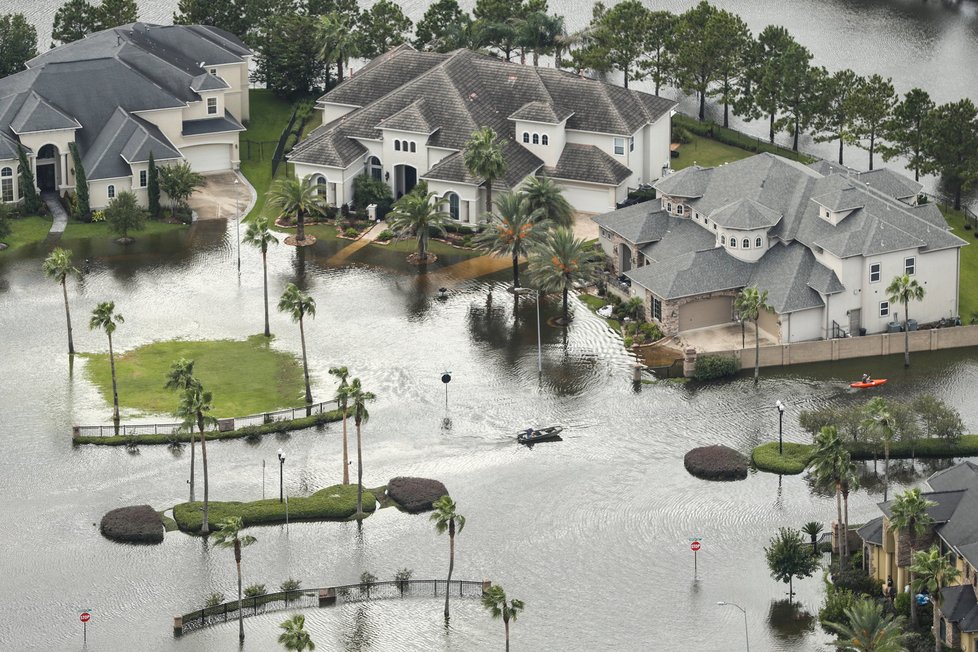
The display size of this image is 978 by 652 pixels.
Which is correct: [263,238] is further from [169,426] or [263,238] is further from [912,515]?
[912,515]

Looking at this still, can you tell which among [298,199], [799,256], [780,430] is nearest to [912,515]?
[780,430]

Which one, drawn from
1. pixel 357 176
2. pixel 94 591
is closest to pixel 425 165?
pixel 357 176

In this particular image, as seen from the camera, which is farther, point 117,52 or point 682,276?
point 117,52

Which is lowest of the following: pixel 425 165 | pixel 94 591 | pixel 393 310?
pixel 94 591

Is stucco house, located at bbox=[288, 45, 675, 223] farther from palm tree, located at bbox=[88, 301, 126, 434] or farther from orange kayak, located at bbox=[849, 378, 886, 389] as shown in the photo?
palm tree, located at bbox=[88, 301, 126, 434]

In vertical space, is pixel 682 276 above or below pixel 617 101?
below

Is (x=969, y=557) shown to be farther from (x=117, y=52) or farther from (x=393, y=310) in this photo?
(x=117, y=52)
